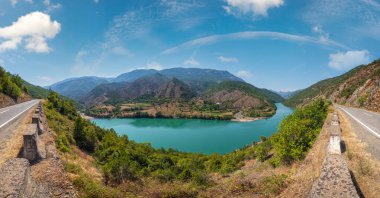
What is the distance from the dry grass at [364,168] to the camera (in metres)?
8.77

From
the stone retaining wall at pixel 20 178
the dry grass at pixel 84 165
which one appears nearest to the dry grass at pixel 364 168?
the stone retaining wall at pixel 20 178

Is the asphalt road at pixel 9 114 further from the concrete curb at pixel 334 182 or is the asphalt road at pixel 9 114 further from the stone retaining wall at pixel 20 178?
the concrete curb at pixel 334 182

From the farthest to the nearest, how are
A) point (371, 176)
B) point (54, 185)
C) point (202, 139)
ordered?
1. point (202, 139)
2. point (54, 185)
3. point (371, 176)

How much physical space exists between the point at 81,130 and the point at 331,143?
82.7 feet

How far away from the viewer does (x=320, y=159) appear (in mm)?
12297

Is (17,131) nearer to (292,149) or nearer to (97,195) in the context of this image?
(97,195)

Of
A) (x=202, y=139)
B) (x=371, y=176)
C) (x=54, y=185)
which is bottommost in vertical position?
(x=202, y=139)

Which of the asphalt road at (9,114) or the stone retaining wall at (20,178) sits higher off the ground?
the asphalt road at (9,114)

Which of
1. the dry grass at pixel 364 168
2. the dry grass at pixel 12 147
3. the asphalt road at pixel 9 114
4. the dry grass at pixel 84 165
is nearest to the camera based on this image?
the dry grass at pixel 364 168

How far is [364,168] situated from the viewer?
10.3 meters

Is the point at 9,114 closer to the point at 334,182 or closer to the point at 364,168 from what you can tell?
the point at 334,182

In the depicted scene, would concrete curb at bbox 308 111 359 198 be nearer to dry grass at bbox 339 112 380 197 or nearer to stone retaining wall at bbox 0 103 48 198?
dry grass at bbox 339 112 380 197

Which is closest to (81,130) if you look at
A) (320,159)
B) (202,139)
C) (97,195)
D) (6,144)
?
(6,144)

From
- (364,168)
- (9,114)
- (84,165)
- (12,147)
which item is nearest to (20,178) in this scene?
(12,147)
